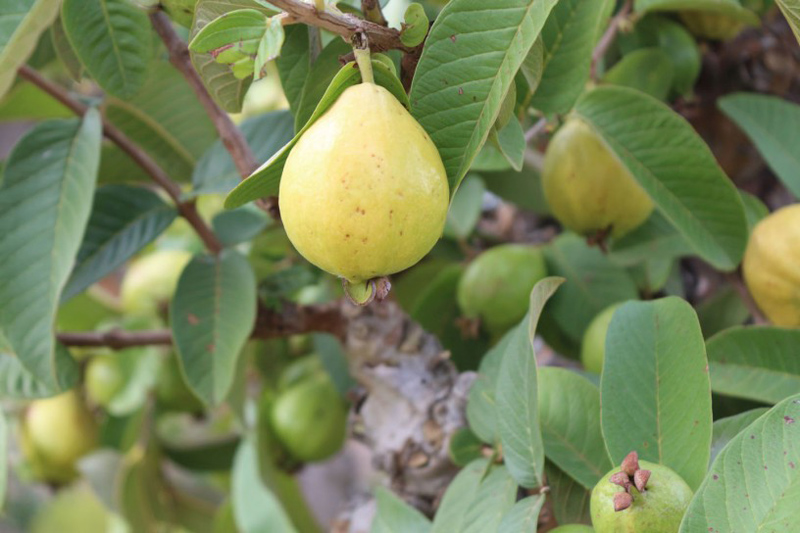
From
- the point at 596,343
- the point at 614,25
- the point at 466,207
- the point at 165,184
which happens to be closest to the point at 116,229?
the point at 165,184

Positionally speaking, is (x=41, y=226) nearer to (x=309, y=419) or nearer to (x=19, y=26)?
(x=19, y=26)

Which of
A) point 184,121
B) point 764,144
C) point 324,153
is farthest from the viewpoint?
point 184,121

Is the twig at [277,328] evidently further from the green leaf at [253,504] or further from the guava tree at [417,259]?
the green leaf at [253,504]

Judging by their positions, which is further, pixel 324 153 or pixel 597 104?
pixel 597 104

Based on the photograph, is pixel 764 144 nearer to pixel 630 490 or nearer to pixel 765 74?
pixel 765 74

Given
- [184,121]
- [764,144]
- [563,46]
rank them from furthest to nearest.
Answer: [184,121], [764,144], [563,46]

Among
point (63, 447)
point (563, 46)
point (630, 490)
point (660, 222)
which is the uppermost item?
point (563, 46)

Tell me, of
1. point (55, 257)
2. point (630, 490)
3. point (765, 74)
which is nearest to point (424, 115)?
point (630, 490)

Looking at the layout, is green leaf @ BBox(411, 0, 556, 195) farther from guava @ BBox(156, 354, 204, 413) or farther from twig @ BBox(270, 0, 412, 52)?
guava @ BBox(156, 354, 204, 413)
